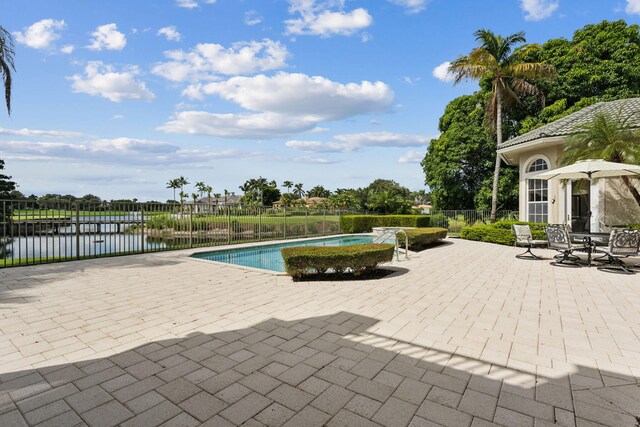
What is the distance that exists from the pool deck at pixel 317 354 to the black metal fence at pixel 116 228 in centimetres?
243

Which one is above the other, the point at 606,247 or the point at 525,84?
the point at 525,84

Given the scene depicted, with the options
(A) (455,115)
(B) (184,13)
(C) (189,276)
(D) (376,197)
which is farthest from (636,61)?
(C) (189,276)

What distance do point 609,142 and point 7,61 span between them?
20.7 metres

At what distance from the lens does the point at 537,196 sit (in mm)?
14500

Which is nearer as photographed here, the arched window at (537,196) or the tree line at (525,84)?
the arched window at (537,196)

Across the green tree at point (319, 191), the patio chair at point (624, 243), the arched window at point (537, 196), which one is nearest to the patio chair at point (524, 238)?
the patio chair at point (624, 243)

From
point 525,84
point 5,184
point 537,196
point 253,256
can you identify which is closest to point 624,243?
point 537,196

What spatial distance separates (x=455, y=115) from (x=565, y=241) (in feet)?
64.4

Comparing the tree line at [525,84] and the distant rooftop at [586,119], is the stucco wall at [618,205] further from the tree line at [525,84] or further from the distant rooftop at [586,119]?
the tree line at [525,84]

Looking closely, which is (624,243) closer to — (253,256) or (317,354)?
(317,354)

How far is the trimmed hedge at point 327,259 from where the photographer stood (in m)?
6.64

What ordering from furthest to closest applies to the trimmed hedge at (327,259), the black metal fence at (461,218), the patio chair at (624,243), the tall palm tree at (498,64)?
the black metal fence at (461,218), the tall palm tree at (498,64), the patio chair at (624,243), the trimmed hedge at (327,259)

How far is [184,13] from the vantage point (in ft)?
28.8

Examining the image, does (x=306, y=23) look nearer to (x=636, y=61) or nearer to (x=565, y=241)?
(x=565, y=241)
